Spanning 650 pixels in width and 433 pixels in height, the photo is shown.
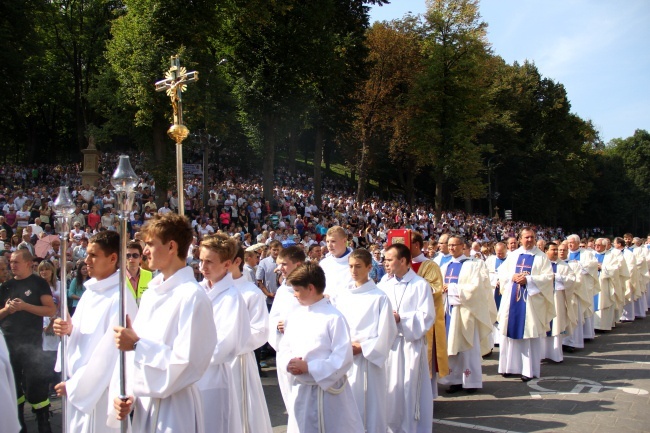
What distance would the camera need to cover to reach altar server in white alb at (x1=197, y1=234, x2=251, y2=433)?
4.30 metres

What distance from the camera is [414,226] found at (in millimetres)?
30656

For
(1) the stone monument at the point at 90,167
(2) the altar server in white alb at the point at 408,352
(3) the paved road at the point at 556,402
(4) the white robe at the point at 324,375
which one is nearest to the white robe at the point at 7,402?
(4) the white robe at the point at 324,375

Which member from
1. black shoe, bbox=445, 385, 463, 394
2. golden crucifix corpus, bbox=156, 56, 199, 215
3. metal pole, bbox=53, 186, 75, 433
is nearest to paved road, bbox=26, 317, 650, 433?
black shoe, bbox=445, 385, 463, 394

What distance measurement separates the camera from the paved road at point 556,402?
6.53m

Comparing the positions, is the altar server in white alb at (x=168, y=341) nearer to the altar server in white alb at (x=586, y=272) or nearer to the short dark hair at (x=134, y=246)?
the short dark hair at (x=134, y=246)

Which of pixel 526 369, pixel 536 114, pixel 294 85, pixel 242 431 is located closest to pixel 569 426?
pixel 526 369

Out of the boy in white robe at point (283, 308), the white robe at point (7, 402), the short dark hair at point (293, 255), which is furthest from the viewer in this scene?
the short dark hair at point (293, 255)

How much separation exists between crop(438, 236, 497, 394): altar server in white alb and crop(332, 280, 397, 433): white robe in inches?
119

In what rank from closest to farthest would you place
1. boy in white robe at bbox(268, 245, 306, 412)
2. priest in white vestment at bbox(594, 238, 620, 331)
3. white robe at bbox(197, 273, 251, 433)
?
white robe at bbox(197, 273, 251, 433), boy in white robe at bbox(268, 245, 306, 412), priest in white vestment at bbox(594, 238, 620, 331)

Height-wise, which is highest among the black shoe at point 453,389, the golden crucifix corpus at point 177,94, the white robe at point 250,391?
the golden crucifix corpus at point 177,94

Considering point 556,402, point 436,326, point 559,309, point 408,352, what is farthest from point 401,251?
point 559,309

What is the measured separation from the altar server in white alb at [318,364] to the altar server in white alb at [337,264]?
239 centimetres

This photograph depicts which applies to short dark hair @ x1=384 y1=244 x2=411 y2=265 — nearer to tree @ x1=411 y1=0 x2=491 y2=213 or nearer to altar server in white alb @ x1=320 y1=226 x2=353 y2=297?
altar server in white alb @ x1=320 y1=226 x2=353 y2=297

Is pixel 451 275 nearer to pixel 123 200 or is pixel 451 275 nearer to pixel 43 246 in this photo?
pixel 123 200
